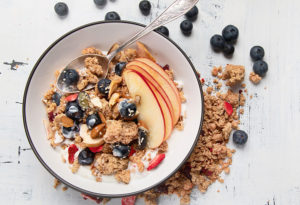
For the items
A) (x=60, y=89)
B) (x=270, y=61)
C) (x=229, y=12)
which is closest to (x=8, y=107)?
(x=60, y=89)

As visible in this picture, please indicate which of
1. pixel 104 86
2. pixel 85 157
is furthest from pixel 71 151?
pixel 104 86

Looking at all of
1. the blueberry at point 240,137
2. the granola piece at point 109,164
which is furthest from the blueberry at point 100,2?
the blueberry at point 240,137

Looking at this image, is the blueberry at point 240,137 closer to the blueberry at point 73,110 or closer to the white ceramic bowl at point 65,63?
the white ceramic bowl at point 65,63

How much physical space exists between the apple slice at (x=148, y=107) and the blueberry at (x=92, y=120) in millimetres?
155

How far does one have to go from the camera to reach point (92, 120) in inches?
47.3

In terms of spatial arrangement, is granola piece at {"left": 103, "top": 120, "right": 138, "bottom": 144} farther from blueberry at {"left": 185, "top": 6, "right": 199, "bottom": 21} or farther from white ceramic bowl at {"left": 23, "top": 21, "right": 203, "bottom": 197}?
blueberry at {"left": 185, "top": 6, "right": 199, "bottom": 21}

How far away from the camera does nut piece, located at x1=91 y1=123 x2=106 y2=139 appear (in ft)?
3.94

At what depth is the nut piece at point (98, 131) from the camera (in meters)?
1.20

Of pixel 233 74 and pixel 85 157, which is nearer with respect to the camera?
pixel 85 157

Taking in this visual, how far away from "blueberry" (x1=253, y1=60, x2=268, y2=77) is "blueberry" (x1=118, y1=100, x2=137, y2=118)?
59 centimetres

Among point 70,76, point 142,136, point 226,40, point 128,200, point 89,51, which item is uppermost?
point 226,40

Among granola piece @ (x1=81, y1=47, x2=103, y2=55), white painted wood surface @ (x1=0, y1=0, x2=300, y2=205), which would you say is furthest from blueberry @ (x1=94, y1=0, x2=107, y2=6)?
granola piece @ (x1=81, y1=47, x2=103, y2=55)

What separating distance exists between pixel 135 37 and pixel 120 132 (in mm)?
372

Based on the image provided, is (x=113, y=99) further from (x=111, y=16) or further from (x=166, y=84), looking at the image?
(x=111, y=16)
